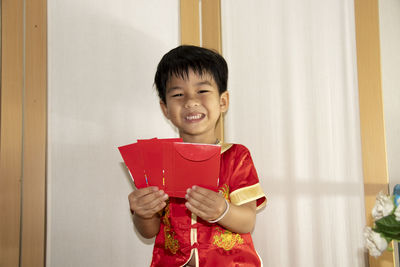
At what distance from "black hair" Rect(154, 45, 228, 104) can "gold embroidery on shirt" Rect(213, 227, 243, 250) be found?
0.53 m

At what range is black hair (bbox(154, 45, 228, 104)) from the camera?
1256mm

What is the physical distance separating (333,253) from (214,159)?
685mm

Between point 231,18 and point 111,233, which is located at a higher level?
point 231,18

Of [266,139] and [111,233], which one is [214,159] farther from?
[111,233]

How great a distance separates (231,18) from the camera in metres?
1.65

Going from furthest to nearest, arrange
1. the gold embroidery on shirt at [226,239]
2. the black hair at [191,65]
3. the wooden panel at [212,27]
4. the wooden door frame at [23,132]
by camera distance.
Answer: the wooden door frame at [23,132] < the wooden panel at [212,27] < the black hair at [191,65] < the gold embroidery on shirt at [226,239]

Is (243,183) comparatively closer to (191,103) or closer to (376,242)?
(191,103)

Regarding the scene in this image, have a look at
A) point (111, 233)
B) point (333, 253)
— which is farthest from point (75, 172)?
point (333, 253)

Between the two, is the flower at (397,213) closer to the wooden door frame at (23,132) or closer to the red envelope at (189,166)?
the red envelope at (189,166)

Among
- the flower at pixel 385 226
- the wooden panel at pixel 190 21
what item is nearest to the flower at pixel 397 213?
the flower at pixel 385 226

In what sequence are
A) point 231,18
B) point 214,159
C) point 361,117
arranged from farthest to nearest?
point 231,18 → point 361,117 → point 214,159

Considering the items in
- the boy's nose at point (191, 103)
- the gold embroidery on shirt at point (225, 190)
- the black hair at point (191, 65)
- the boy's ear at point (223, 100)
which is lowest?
the gold embroidery on shirt at point (225, 190)

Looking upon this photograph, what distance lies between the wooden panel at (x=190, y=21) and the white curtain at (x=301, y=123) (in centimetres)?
21

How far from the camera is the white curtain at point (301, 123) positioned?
1.31m
